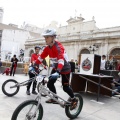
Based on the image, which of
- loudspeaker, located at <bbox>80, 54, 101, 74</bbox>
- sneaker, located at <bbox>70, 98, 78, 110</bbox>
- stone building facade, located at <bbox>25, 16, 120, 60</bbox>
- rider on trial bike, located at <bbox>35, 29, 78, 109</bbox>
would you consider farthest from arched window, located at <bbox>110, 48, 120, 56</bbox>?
rider on trial bike, located at <bbox>35, 29, 78, 109</bbox>

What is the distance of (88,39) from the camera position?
32188mm

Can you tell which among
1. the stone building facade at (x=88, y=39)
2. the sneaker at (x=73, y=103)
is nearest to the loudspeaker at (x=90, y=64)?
the sneaker at (x=73, y=103)

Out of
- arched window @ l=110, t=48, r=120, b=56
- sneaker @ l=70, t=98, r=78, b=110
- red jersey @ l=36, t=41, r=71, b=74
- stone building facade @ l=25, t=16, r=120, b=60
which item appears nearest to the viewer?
red jersey @ l=36, t=41, r=71, b=74

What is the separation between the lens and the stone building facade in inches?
1144

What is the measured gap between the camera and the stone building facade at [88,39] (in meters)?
29.1

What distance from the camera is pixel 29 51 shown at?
46.7m

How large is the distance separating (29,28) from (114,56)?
44.7 meters

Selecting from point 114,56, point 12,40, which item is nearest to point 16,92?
point 114,56

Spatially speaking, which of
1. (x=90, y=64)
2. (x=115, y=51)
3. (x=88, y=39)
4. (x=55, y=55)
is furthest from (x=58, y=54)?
(x=88, y=39)

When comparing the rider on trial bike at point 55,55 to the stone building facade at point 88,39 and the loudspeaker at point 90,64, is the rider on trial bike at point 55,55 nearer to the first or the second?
the loudspeaker at point 90,64

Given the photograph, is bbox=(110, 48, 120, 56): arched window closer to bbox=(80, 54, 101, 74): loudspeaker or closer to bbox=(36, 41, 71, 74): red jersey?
bbox=(80, 54, 101, 74): loudspeaker

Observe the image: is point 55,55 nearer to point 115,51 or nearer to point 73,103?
point 73,103

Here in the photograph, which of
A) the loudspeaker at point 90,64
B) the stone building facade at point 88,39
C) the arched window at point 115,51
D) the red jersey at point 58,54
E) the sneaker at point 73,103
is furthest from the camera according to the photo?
the stone building facade at point 88,39

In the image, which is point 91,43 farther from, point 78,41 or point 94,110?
point 94,110
